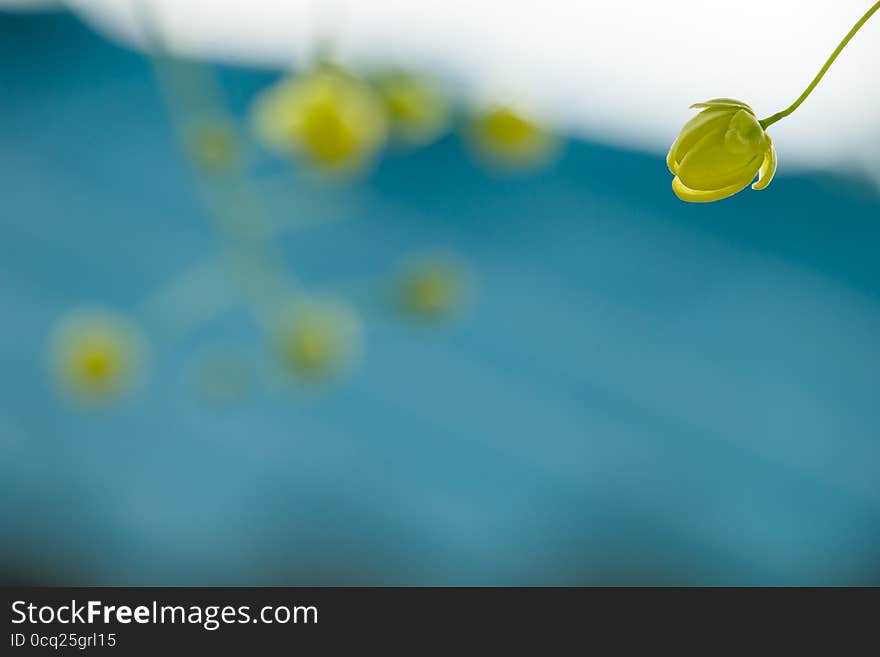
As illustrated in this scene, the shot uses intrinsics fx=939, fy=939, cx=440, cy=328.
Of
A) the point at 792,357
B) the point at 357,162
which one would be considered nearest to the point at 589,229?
the point at 792,357

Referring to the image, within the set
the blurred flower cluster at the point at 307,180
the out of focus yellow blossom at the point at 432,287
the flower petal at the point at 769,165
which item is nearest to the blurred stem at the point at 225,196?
the blurred flower cluster at the point at 307,180

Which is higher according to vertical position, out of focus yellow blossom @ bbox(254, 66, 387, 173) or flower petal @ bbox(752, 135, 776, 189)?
out of focus yellow blossom @ bbox(254, 66, 387, 173)

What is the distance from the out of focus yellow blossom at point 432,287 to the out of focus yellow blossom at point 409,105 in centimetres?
15

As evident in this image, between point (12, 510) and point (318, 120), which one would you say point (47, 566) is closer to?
point (12, 510)

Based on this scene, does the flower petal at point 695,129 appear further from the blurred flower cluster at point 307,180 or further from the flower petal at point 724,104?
the blurred flower cluster at point 307,180

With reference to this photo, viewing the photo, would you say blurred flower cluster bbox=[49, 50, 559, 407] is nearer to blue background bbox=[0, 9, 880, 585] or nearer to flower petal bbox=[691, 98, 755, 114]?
flower petal bbox=[691, 98, 755, 114]

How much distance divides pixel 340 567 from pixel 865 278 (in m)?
1.41

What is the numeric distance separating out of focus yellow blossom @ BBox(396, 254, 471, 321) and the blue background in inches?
43.8

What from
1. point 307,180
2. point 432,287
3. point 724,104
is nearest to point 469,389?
point 432,287

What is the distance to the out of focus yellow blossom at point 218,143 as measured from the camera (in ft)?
1.55

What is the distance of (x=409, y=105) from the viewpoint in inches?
19.4

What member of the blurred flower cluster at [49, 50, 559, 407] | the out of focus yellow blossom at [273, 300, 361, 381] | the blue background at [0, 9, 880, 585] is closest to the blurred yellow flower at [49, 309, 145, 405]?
the blurred flower cluster at [49, 50, 559, 407]

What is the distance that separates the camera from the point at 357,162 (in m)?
0.44

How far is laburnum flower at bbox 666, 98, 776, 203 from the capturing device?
23cm
